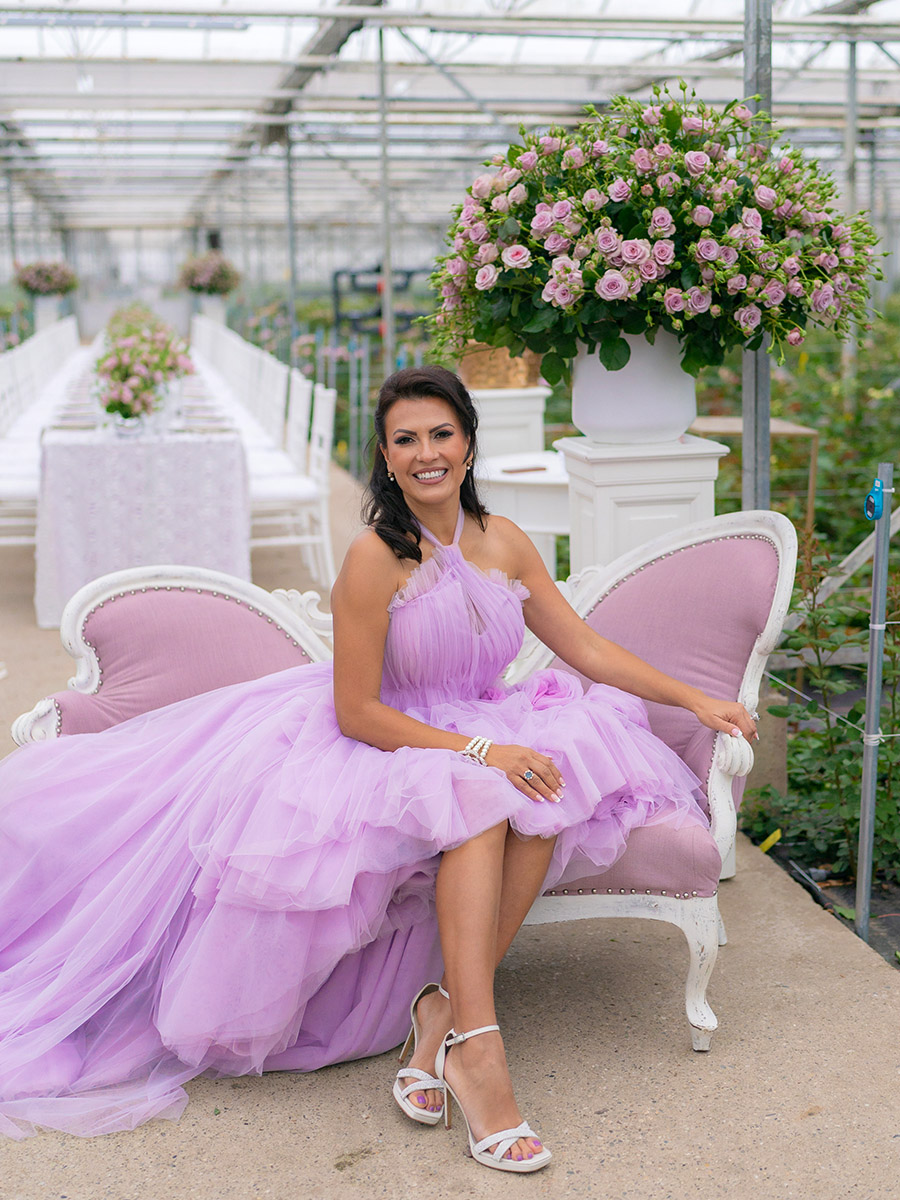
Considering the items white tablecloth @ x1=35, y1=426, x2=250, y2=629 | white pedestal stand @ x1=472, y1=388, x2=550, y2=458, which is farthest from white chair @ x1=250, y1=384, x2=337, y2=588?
white pedestal stand @ x1=472, y1=388, x2=550, y2=458

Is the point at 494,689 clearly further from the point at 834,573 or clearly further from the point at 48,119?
the point at 48,119

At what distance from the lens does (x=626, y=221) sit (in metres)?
2.71

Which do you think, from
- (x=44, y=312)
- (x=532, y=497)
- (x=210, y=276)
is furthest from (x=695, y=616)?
(x=44, y=312)

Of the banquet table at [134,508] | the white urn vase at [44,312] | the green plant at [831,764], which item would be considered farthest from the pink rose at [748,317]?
the white urn vase at [44,312]

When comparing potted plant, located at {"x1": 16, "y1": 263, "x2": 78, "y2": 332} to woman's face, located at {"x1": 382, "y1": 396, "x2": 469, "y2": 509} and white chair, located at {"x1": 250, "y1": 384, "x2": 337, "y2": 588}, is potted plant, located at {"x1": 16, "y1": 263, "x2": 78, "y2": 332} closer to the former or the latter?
white chair, located at {"x1": 250, "y1": 384, "x2": 337, "y2": 588}

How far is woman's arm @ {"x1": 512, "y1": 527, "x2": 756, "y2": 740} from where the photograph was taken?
2283mm

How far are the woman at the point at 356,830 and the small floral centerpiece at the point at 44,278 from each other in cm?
1799

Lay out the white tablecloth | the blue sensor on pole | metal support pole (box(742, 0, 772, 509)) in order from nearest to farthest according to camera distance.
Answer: the blue sensor on pole
metal support pole (box(742, 0, 772, 509))
the white tablecloth

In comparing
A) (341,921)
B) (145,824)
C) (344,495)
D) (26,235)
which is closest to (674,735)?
(341,921)

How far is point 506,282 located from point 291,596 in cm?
84

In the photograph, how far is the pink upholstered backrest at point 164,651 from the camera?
2.49 m

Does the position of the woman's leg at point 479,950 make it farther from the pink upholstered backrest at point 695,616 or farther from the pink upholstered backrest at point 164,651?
the pink upholstered backrest at point 164,651

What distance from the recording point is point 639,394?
2.92 meters

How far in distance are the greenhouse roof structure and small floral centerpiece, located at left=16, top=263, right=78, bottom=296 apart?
86.0 inches
